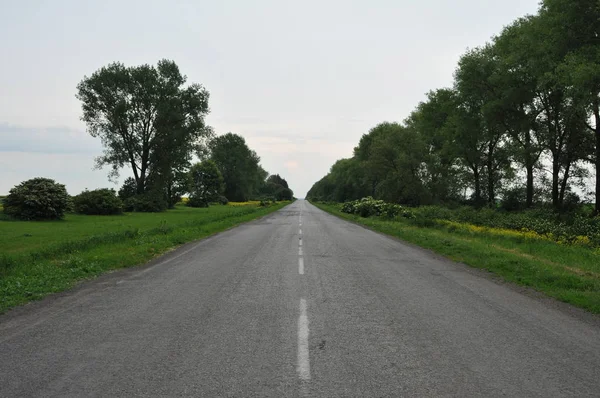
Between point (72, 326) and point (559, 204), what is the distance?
36.3 meters

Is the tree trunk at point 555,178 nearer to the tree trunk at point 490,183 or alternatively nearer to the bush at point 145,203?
the tree trunk at point 490,183

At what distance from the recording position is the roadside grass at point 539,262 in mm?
9106

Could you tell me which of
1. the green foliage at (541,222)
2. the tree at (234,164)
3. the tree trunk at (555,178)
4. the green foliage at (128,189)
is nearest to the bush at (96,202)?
the green foliage at (128,189)

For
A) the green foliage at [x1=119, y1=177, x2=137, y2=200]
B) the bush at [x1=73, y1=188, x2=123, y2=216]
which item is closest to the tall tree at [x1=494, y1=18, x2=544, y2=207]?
the bush at [x1=73, y1=188, x2=123, y2=216]

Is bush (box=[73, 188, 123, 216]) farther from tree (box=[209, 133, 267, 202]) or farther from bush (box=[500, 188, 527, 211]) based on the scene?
tree (box=[209, 133, 267, 202])

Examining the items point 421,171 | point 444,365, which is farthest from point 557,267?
point 421,171

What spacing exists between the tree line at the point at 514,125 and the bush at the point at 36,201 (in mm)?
33755

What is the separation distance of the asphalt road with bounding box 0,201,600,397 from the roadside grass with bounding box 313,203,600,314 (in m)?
0.94

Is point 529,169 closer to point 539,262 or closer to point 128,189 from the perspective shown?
point 539,262

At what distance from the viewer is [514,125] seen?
34.6 meters

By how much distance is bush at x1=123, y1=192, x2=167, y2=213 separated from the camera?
4784cm

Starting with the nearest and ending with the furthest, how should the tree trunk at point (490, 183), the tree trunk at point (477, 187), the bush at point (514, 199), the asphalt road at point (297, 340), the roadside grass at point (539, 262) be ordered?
the asphalt road at point (297, 340)
the roadside grass at point (539, 262)
the bush at point (514, 199)
the tree trunk at point (490, 183)
the tree trunk at point (477, 187)

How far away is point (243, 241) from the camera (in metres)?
18.3

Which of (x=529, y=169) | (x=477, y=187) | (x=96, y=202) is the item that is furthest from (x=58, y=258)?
(x=477, y=187)
